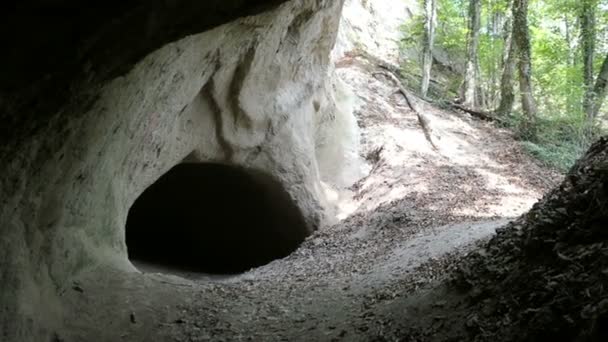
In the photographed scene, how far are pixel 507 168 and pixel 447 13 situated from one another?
38.4ft

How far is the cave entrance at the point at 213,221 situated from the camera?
37.8 feet

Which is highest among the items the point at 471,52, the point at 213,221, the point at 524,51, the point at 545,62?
the point at 471,52

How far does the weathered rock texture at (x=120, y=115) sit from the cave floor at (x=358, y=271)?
0.57 metres

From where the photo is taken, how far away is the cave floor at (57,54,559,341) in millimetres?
5598

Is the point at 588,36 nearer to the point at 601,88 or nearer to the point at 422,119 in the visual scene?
the point at 601,88

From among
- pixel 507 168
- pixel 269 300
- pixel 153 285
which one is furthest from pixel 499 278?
pixel 507 168

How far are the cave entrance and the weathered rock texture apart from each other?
0.59 metres

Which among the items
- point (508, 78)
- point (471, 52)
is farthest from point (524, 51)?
point (471, 52)

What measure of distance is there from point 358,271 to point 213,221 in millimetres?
6006

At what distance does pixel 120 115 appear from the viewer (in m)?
6.10

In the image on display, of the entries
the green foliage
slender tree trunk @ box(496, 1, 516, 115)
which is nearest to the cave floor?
the green foliage

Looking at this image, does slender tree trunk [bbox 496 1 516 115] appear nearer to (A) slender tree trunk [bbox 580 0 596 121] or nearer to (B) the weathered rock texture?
(A) slender tree trunk [bbox 580 0 596 121]

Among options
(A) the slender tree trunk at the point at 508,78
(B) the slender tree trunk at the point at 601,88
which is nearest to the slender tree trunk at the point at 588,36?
(B) the slender tree trunk at the point at 601,88

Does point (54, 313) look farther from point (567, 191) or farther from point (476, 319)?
point (567, 191)
